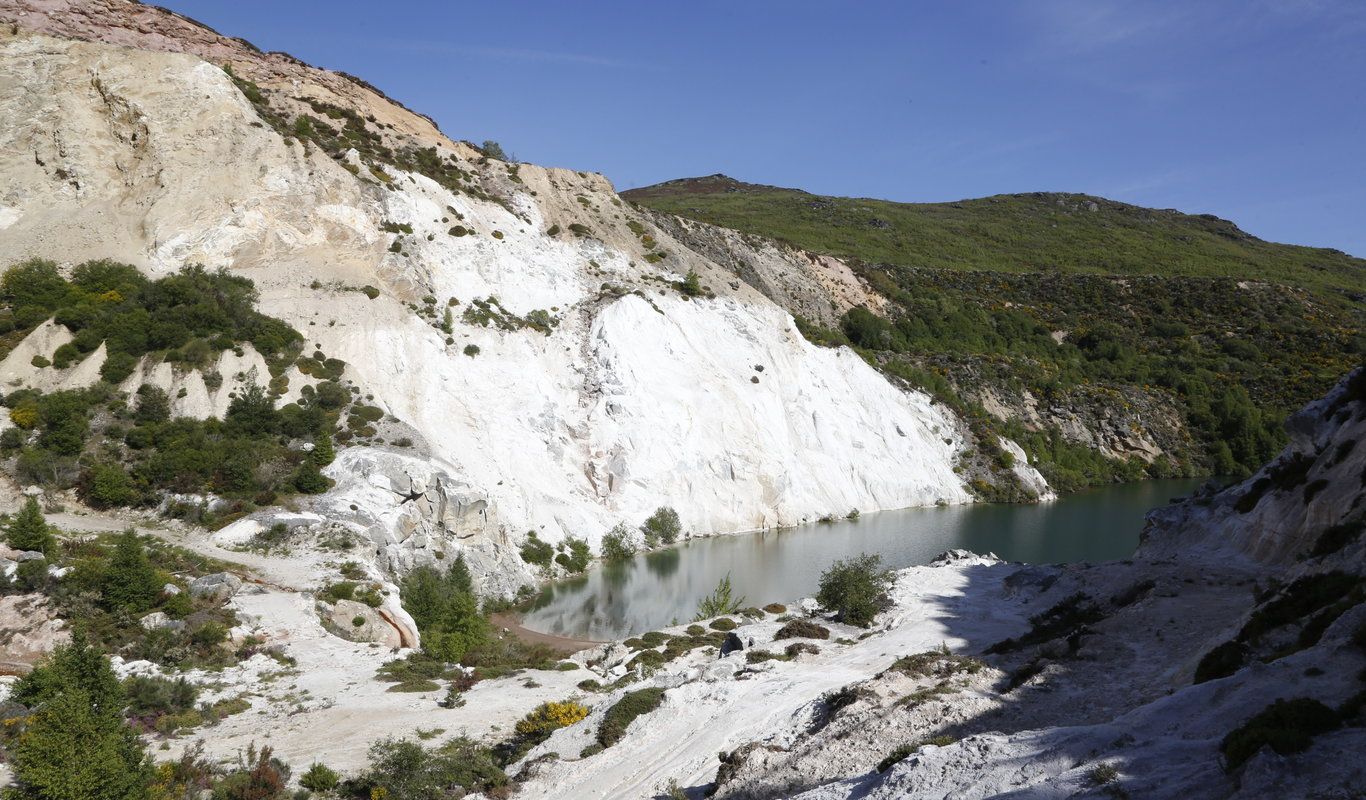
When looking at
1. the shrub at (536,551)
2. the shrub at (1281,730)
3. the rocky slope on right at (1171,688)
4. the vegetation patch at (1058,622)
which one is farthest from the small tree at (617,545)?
the shrub at (1281,730)

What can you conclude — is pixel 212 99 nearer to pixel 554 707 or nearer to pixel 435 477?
pixel 435 477

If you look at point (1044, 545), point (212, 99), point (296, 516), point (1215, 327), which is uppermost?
point (212, 99)

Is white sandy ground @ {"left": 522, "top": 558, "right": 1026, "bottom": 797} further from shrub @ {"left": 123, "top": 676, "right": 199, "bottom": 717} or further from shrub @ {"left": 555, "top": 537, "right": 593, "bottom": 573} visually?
shrub @ {"left": 555, "top": 537, "right": 593, "bottom": 573}

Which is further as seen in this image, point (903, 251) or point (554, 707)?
point (903, 251)

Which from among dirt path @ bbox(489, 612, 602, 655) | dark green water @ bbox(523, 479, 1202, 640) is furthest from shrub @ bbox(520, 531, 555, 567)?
dirt path @ bbox(489, 612, 602, 655)

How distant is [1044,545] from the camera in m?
47.5

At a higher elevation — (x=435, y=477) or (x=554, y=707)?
(x=435, y=477)

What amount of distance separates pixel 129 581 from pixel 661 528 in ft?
92.6

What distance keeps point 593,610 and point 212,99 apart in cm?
3842

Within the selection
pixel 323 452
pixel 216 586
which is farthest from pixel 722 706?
pixel 323 452

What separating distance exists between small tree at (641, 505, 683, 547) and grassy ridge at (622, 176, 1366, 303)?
60.7 meters

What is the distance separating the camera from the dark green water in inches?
1412

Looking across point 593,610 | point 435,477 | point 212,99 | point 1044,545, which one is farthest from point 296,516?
point 1044,545

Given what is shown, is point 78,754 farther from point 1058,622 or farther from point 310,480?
point 1058,622
